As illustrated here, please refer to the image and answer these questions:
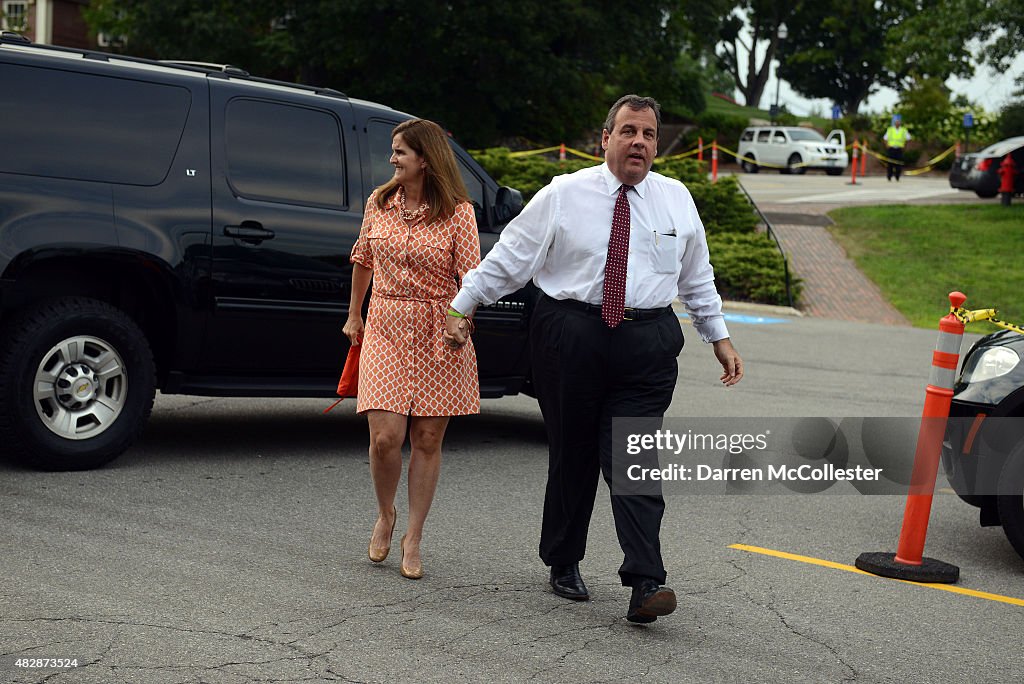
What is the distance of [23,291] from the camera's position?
25.2ft

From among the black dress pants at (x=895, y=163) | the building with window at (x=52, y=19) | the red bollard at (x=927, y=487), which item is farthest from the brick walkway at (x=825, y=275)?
the building with window at (x=52, y=19)

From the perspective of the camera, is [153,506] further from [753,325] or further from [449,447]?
[753,325]

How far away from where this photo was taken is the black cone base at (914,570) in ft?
20.9

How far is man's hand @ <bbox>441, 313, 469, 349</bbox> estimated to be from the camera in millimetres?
5609

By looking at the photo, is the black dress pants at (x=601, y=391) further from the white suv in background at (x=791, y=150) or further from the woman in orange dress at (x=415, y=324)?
the white suv in background at (x=791, y=150)

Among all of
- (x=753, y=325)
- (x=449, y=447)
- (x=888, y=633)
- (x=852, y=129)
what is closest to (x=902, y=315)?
(x=753, y=325)

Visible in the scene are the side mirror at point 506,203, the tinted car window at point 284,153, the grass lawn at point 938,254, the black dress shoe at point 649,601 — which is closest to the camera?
the black dress shoe at point 649,601

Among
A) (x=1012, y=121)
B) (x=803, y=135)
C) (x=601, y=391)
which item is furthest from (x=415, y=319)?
(x=803, y=135)

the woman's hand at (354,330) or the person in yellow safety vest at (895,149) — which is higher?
A: the person in yellow safety vest at (895,149)

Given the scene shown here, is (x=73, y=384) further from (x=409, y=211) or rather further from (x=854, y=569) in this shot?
(x=854, y=569)

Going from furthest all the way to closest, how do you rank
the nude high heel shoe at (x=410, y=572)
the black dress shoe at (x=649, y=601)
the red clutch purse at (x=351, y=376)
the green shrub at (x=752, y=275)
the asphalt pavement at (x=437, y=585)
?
the green shrub at (x=752, y=275) → the red clutch purse at (x=351, y=376) → the nude high heel shoe at (x=410, y=572) → the black dress shoe at (x=649, y=601) → the asphalt pavement at (x=437, y=585)

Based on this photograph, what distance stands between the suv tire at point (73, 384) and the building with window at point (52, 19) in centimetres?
4194

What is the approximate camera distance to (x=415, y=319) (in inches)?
238

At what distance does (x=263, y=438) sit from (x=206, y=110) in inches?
83.6
